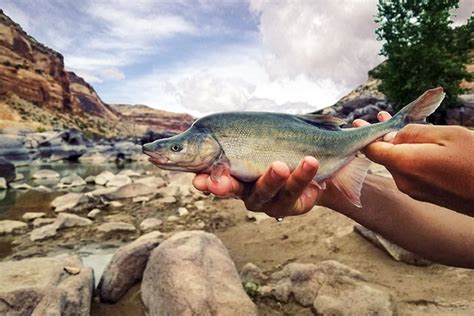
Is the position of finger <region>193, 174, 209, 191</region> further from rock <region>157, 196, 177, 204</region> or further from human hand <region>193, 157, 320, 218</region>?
rock <region>157, 196, 177, 204</region>

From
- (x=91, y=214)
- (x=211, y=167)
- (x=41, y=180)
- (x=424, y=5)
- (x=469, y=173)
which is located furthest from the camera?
(x=424, y=5)

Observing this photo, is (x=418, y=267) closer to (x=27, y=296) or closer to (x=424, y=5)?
(x=27, y=296)

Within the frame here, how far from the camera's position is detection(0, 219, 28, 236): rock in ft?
33.2

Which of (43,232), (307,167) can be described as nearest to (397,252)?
(307,167)

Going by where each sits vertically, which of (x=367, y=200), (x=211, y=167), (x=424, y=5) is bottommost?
(x=367, y=200)

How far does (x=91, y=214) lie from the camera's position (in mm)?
12125

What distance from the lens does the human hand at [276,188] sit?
2590 mm

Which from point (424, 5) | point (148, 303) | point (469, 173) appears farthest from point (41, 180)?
point (424, 5)

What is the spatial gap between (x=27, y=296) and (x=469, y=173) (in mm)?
4778

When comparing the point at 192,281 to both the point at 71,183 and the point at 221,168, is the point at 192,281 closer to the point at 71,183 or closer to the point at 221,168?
the point at 221,168

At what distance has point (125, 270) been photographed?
5969 millimetres

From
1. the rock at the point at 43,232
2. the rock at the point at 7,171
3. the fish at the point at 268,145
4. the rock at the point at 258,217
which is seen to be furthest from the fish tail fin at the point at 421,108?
the rock at the point at 7,171

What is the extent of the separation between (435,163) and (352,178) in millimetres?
1030

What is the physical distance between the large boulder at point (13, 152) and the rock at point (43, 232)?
981 inches
